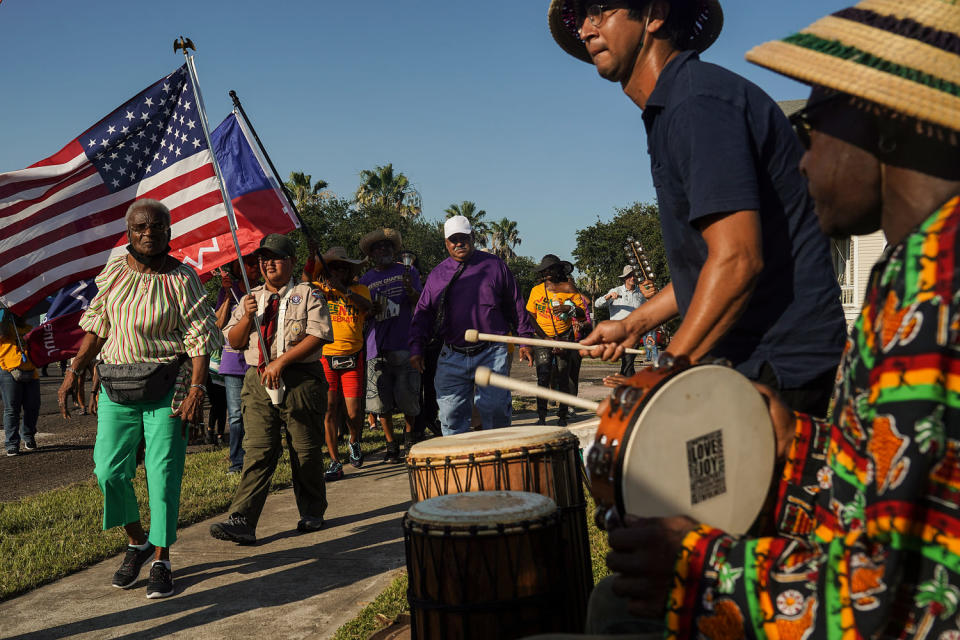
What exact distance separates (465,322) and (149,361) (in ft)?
9.53

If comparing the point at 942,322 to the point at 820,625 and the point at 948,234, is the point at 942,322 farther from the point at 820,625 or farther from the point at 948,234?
the point at 820,625

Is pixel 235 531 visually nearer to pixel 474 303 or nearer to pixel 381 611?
pixel 381 611

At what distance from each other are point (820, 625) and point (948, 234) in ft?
2.02

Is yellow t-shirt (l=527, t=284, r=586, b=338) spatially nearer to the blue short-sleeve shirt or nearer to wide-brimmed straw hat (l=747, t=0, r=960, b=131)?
the blue short-sleeve shirt

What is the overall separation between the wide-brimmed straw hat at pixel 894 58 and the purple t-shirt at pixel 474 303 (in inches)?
232

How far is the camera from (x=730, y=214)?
227cm

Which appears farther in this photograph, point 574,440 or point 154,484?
point 154,484

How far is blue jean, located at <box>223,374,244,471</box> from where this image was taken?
8.47m

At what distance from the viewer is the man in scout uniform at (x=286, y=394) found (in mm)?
6086

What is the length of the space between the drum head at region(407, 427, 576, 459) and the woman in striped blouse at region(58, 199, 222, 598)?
6.77 ft

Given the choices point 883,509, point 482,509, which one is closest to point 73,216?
point 482,509

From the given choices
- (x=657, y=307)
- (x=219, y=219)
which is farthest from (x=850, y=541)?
(x=219, y=219)

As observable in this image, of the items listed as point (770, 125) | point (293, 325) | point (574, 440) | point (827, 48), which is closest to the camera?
point (827, 48)

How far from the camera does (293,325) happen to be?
6.28 meters
